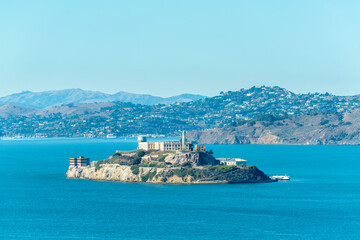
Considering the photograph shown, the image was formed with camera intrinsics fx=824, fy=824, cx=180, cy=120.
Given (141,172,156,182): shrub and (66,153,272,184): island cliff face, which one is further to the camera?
(141,172,156,182): shrub

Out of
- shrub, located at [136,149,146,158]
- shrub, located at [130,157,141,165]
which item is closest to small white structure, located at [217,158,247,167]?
shrub, located at [136,149,146,158]

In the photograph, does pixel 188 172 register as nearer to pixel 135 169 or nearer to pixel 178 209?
pixel 135 169

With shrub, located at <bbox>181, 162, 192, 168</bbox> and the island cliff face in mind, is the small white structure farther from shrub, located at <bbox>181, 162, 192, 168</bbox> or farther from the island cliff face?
shrub, located at <bbox>181, 162, 192, 168</bbox>

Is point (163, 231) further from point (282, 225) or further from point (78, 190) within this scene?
point (78, 190)

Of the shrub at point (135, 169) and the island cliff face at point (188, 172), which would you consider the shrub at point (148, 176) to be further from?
the shrub at point (135, 169)

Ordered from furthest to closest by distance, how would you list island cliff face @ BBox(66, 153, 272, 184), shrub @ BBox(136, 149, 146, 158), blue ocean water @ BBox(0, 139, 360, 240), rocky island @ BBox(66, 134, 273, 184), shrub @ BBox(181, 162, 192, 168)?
shrub @ BBox(136, 149, 146, 158) → shrub @ BBox(181, 162, 192, 168) → rocky island @ BBox(66, 134, 273, 184) → island cliff face @ BBox(66, 153, 272, 184) → blue ocean water @ BBox(0, 139, 360, 240)

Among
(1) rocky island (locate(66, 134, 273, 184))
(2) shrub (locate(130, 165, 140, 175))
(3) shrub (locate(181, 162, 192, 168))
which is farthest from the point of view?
(2) shrub (locate(130, 165, 140, 175))
